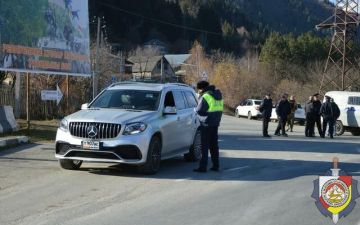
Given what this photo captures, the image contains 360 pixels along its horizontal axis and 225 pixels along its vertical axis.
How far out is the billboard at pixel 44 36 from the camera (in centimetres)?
1762

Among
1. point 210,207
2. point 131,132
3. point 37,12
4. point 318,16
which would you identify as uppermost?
point 318,16

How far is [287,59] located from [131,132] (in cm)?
7609

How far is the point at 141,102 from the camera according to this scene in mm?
12102

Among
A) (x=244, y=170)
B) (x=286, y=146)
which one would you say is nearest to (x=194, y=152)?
(x=244, y=170)

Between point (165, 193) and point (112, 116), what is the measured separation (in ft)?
7.44

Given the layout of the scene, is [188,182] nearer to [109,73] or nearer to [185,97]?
[185,97]

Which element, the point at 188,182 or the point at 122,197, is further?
the point at 188,182

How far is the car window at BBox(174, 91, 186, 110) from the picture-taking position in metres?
13.0

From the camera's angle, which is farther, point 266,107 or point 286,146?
point 266,107

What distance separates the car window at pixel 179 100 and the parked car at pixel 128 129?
3cm

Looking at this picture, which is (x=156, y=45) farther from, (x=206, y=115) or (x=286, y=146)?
(x=206, y=115)

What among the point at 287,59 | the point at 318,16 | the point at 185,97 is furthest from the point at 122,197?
the point at 318,16

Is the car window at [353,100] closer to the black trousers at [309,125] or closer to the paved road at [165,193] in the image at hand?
the black trousers at [309,125]

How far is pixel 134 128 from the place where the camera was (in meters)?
10.8
